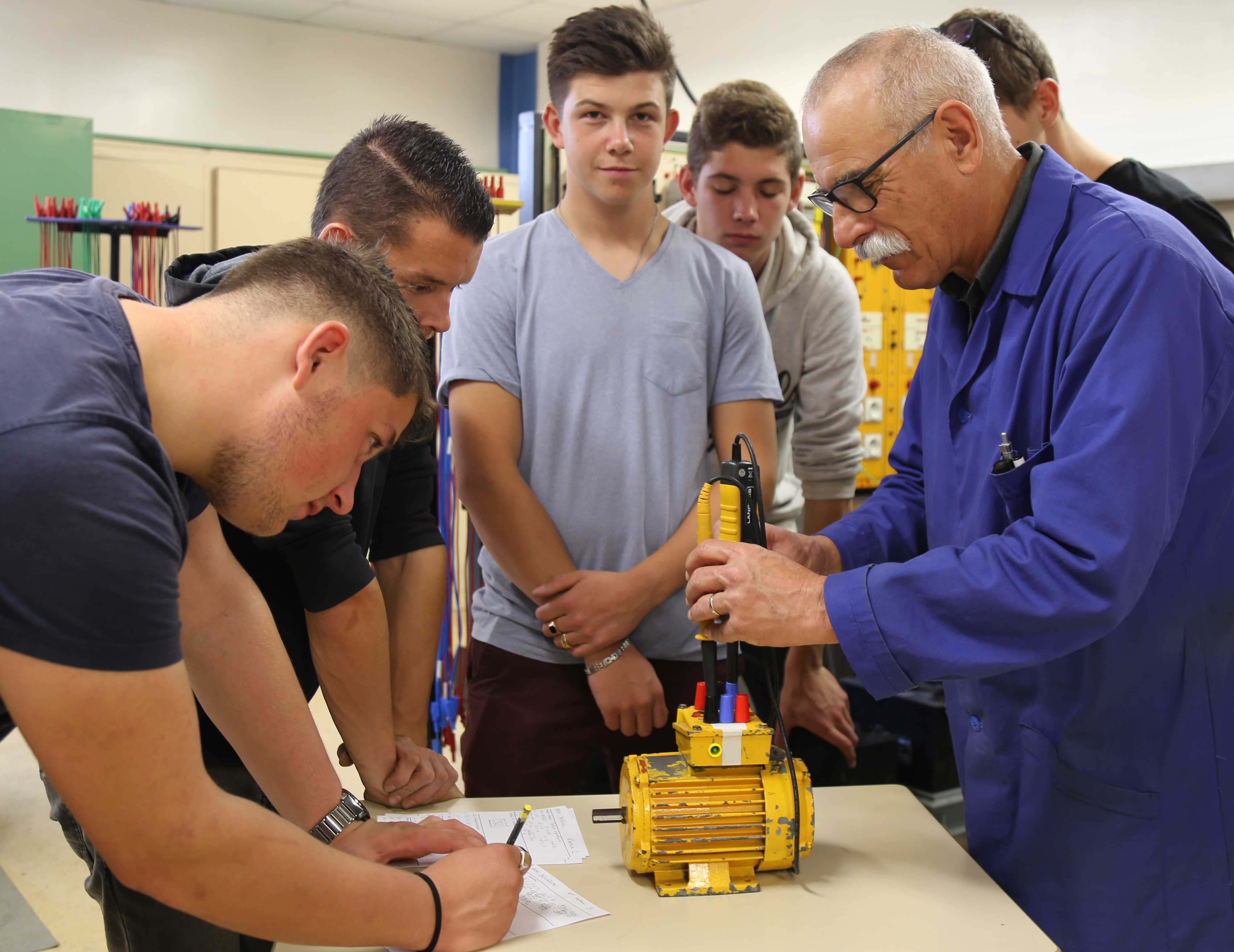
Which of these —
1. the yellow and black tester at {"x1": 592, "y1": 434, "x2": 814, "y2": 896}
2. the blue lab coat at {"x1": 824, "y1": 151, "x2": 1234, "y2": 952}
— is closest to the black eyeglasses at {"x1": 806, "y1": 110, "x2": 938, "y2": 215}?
the blue lab coat at {"x1": 824, "y1": 151, "x2": 1234, "y2": 952}

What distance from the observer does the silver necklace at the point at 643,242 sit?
183cm

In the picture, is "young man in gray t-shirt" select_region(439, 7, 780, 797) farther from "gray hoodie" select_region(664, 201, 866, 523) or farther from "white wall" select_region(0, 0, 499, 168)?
"white wall" select_region(0, 0, 499, 168)

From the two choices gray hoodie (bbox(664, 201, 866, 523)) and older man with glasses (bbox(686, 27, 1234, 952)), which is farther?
Answer: gray hoodie (bbox(664, 201, 866, 523))

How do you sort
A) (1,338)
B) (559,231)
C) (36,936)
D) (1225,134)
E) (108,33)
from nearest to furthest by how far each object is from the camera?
(1,338)
(559,231)
(36,936)
(1225,134)
(108,33)

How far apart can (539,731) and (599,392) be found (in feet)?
1.91

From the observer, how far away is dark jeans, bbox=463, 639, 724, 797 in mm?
1716

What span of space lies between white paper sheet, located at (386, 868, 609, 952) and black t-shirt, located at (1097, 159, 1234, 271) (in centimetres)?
176

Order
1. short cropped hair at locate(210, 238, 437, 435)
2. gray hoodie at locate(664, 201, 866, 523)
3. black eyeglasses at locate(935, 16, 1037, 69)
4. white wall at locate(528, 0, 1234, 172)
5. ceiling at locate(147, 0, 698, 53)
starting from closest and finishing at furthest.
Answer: short cropped hair at locate(210, 238, 437, 435), black eyeglasses at locate(935, 16, 1037, 69), gray hoodie at locate(664, 201, 866, 523), white wall at locate(528, 0, 1234, 172), ceiling at locate(147, 0, 698, 53)

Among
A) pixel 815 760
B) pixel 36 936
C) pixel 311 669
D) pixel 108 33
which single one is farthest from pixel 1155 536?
pixel 108 33

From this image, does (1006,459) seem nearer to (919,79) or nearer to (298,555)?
(919,79)

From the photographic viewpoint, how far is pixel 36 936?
2471 mm

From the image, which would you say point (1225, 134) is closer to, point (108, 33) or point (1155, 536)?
point (1155, 536)

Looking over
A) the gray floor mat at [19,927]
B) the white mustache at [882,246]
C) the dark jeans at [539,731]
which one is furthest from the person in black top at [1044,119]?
the gray floor mat at [19,927]

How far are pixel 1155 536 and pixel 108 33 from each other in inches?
252
